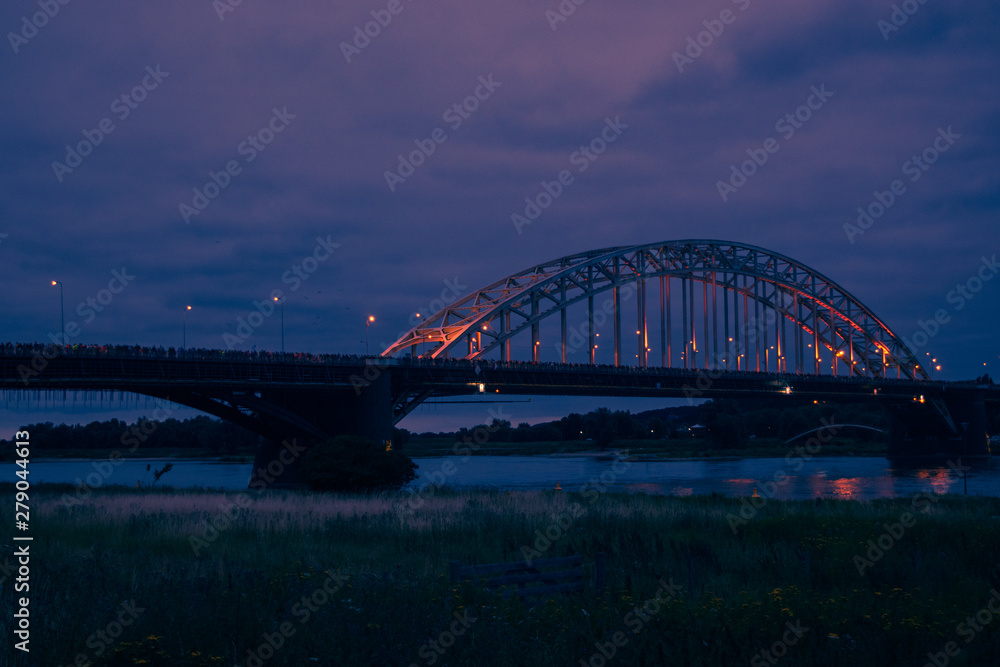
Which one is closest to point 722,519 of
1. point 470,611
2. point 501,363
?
point 470,611

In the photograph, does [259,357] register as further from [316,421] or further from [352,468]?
[352,468]

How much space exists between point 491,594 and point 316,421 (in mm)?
39149

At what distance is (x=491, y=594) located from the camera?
458 inches

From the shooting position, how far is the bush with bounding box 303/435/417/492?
121ft

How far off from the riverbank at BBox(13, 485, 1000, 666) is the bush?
13564mm

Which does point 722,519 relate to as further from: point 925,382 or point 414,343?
point 925,382

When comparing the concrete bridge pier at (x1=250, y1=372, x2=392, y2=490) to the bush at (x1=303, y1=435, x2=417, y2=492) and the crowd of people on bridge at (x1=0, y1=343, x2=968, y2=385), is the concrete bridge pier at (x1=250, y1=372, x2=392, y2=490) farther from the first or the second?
the bush at (x1=303, y1=435, x2=417, y2=492)

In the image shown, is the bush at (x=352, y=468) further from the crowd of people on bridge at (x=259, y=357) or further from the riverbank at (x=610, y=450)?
the riverbank at (x=610, y=450)

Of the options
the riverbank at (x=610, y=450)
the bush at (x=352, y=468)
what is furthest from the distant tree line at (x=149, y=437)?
the bush at (x=352, y=468)

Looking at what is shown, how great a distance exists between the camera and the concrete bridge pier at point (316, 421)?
4844 cm

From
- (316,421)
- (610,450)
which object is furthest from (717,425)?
(316,421)

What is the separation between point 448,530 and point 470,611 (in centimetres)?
958

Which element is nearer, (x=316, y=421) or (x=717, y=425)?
(x=316, y=421)

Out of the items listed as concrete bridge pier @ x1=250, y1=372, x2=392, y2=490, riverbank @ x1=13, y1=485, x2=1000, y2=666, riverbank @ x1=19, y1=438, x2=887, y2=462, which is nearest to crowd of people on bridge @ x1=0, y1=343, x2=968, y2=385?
concrete bridge pier @ x1=250, y1=372, x2=392, y2=490
